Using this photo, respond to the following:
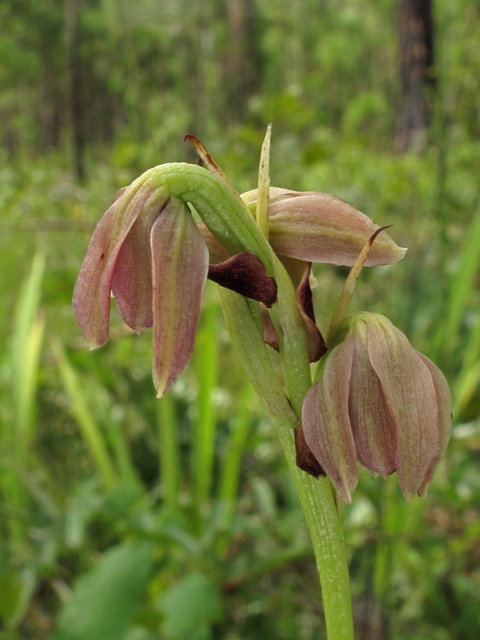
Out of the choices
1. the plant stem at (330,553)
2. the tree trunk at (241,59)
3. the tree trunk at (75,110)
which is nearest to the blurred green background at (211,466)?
the plant stem at (330,553)

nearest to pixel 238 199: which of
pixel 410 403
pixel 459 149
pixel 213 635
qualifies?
pixel 410 403

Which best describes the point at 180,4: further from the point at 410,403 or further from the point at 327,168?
the point at 410,403

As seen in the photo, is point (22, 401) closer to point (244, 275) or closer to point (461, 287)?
point (461, 287)

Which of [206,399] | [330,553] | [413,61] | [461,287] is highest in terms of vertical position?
[413,61]

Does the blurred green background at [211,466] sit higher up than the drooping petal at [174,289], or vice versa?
the drooping petal at [174,289]

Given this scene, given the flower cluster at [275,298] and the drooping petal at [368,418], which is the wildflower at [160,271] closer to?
the flower cluster at [275,298]

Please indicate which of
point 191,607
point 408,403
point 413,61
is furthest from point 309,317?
point 413,61
